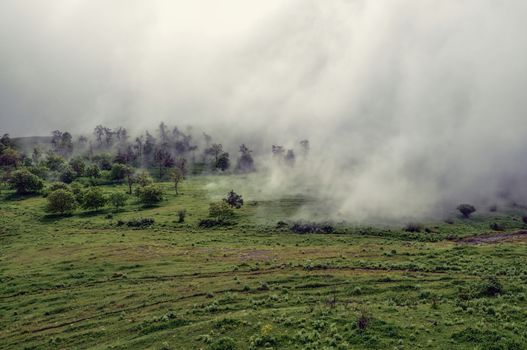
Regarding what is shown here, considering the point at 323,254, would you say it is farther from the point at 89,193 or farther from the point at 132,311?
the point at 89,193

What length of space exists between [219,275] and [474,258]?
151 ft

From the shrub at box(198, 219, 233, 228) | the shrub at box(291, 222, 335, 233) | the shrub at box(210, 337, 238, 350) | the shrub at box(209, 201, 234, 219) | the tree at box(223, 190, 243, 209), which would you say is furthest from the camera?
the tree at box(223, 190, 243, 209)

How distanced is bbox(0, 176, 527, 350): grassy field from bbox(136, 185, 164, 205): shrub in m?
42.7

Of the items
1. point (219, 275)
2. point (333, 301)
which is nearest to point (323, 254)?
point (219, 275)

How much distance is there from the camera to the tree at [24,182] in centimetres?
17650

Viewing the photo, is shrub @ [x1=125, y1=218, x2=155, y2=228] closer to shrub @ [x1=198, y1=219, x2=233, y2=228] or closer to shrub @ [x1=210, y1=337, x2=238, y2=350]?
shrub @ [x1=198, y1=219, x2=233, y2=228]

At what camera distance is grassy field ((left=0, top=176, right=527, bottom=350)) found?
45.0 metres

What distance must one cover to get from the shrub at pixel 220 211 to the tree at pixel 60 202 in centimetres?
5055

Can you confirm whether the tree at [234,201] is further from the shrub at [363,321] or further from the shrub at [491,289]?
the shrub at [363,321]

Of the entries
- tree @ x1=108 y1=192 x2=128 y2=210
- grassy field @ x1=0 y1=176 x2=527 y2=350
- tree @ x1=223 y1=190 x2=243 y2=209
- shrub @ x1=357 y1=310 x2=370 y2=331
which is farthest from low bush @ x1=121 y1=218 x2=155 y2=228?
shrub @ x1=357 y1=310 x2=370 y2=331

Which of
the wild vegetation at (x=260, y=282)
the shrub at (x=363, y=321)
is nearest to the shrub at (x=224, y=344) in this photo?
the wild vegetation at (x=260, y=282)

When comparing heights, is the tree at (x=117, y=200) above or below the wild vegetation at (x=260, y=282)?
above

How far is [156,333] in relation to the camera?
2010 inches

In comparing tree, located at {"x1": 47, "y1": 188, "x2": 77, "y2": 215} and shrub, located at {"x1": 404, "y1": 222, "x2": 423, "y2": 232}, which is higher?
tree, located at {"x1": 47, "y1": 188, "x2": 77, "y2": 215}
